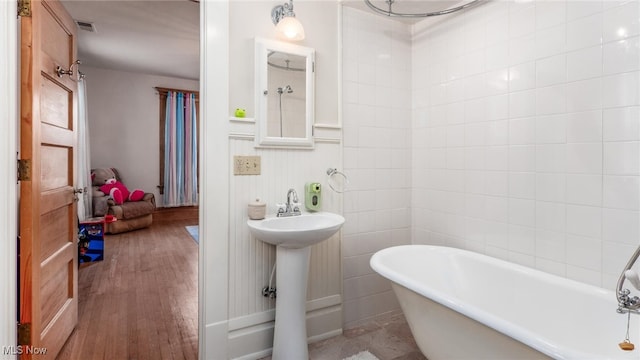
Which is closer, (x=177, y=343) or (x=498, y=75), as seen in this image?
(x=498, y=75)

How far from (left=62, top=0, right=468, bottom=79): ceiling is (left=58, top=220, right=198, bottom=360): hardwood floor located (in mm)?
2345

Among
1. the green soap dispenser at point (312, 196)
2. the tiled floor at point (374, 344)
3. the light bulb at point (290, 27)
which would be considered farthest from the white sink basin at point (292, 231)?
the light bulb at point (290, 27)

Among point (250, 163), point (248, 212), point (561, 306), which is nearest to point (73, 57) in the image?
point (250, 163)

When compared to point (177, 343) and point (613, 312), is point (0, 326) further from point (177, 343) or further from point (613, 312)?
point (613, 312)

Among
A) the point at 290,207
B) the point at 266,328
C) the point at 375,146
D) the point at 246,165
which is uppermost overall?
the point at 375,146

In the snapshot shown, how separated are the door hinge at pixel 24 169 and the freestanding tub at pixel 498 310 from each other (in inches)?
70.7

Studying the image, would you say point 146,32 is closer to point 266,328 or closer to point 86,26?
point 86,26

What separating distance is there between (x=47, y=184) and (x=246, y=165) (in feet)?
3.64

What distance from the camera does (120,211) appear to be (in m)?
4.98

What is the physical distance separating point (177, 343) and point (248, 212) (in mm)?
1036

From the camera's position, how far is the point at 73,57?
222 cm

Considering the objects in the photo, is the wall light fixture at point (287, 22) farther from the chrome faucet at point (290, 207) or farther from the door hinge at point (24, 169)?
the door hinge at point (24, 169)

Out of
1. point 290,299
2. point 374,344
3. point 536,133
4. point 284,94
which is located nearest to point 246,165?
point 284,94

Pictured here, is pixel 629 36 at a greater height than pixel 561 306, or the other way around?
pixel 629 36
